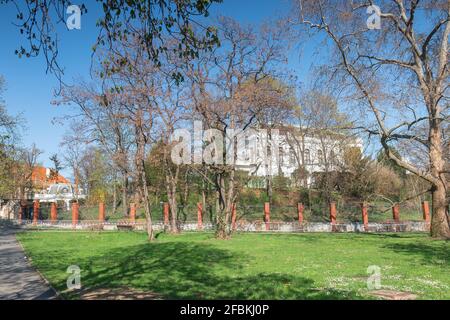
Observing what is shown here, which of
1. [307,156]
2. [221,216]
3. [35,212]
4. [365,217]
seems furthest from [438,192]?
[35,212]

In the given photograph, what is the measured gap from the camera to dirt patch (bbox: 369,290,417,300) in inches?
272

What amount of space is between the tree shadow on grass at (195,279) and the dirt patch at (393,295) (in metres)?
0.46

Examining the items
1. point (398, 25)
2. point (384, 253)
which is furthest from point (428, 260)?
point (398, 25)

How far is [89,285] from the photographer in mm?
8734

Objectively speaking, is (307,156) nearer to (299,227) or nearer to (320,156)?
(320,156)

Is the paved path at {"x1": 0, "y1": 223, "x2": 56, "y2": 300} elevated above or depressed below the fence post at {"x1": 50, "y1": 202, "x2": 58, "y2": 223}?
below

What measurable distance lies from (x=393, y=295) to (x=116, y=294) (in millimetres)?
4991

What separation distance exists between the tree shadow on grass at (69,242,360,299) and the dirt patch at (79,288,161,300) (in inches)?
7.8

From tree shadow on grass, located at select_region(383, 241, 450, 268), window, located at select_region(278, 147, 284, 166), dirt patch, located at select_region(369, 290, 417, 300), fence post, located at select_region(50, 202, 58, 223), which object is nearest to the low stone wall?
Result: fence post, located at select_region(50, 202, 58, 223)

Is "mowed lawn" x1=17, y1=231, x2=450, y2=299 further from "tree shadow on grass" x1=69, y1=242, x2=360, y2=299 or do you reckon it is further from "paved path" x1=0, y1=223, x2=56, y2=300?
"paved path" x1=0, y1=223, x2=56, y2=300

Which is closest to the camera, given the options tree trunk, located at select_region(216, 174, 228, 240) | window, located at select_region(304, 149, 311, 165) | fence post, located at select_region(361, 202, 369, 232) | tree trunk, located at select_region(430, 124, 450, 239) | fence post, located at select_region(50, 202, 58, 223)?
tree trunk, located at select_region(430, 124, 450, 239)

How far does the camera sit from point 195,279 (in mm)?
9242

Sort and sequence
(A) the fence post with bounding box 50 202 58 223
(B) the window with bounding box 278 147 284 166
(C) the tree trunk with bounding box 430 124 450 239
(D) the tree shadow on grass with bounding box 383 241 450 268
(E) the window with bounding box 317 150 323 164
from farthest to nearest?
(B) the window with bounding box 278 147 284 166
(E) the window with bounding box 317 150 323 164
(A) the fence post with bounding box 50 202 58 223
(C) the tree trunk with bounding box 430 124 450 239
(D) the tree shadow on grass with bounding box 383 241 450 268
